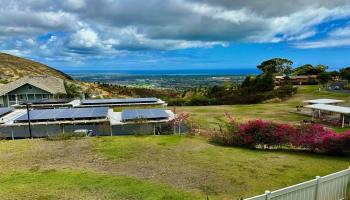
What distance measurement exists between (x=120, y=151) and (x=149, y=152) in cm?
191

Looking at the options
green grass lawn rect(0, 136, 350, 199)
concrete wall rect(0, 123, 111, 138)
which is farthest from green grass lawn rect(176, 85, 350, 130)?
green grass lawn rect(0, 136, 350, 199)

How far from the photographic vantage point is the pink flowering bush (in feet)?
63.8

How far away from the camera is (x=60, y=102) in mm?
38375

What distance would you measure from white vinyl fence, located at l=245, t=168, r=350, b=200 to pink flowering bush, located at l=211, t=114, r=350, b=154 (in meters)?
8.79

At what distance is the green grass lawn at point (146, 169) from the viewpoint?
13242 mm

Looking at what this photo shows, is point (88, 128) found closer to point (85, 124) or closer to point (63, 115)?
point (85, 124)

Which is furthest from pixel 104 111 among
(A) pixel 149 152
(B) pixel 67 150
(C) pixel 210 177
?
(C) pixel 210 177

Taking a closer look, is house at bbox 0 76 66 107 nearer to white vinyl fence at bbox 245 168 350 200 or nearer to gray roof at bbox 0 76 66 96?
gray roof at bbox 0 76 66 96

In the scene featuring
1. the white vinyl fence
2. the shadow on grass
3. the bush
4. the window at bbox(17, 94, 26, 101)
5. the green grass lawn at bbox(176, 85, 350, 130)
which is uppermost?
the window at bbox(17, 94, 26, 101)

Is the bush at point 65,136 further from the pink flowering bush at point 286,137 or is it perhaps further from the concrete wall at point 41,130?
the pink flowering bush at point 286,137

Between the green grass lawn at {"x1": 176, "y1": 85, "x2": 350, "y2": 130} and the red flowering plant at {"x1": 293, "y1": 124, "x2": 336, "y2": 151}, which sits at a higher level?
the red flowering plant at {"x1": 293, "y1": 124, "x2": 336, "y2": 151}

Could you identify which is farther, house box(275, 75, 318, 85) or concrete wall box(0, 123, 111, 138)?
house box(275, 75, 318, 85)

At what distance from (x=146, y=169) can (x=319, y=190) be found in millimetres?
8750

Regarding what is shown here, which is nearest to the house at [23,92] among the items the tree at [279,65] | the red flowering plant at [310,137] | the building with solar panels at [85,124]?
the building with solar panels at [85,124]
